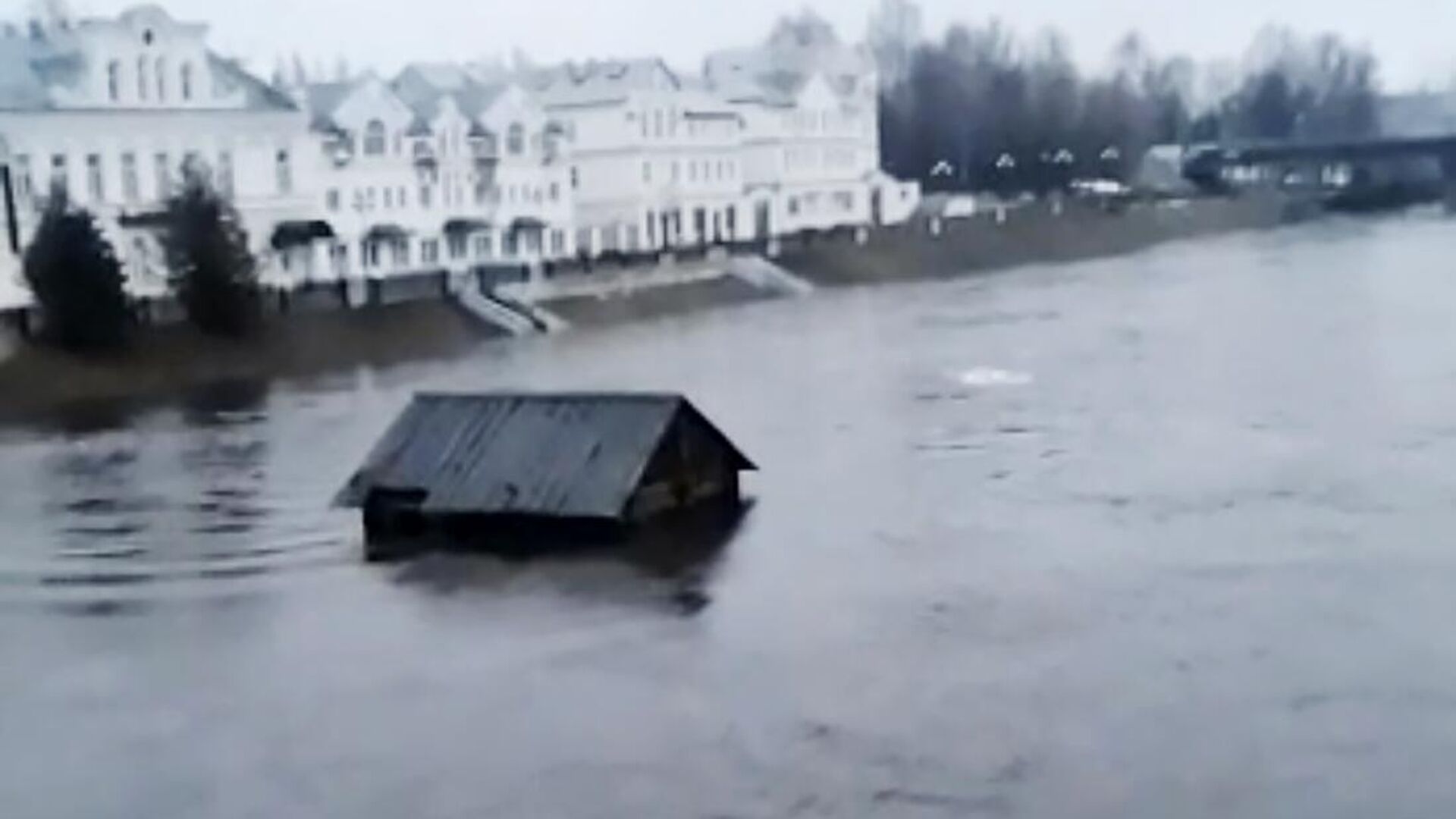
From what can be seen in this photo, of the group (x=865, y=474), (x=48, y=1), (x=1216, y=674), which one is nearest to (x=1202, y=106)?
(x=48, y=1)

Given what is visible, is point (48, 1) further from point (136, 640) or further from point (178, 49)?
point (136, 640)

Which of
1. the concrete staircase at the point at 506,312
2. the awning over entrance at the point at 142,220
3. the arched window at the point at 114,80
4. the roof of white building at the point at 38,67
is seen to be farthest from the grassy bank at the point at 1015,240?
the roof of white building at the point at 38,67

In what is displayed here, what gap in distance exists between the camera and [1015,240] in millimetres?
51719

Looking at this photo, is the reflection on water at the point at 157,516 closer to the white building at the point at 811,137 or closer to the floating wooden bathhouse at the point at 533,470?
the floating wooden bathhouse at the point at 533,470

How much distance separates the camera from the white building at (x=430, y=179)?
124 ft

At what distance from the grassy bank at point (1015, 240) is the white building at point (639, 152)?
3.09 metres

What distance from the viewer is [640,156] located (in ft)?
153

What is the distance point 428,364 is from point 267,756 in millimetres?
20169

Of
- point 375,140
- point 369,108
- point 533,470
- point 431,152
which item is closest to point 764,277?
point 431,152

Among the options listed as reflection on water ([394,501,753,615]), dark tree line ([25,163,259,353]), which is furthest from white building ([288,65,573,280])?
reflection on water ([394,501,753,615])

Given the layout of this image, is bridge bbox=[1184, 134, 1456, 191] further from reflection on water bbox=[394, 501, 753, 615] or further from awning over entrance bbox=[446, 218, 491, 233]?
reflection on water bbox=[394, 501, 753, 615]

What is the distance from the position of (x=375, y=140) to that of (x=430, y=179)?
1.58 metres

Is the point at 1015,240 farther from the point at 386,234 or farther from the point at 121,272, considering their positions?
the point at 121,272

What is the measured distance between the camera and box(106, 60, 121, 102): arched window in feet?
109
